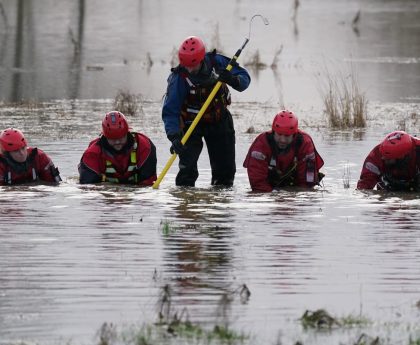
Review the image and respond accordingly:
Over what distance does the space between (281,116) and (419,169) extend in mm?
1578

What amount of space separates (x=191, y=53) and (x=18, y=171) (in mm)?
2334

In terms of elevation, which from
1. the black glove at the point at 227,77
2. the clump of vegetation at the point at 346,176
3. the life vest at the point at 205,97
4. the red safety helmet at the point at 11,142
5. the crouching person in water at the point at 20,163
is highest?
the black glove at the point at 227,77

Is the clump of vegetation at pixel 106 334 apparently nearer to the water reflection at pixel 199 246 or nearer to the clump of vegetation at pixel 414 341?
the water reflection at pixel 199 246

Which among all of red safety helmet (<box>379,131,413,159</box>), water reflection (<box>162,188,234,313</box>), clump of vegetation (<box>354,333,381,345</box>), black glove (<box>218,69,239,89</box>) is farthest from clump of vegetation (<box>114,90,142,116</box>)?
clump of vegetation (<box>354,333,381,345</box>)

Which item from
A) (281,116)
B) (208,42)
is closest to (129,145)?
(281,116)

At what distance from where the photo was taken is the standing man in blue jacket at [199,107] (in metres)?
14.2

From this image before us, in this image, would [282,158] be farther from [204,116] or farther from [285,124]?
[204,116]

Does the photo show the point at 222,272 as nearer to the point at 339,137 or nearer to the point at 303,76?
the point at 339,137

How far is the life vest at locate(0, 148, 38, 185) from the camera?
14.3 m

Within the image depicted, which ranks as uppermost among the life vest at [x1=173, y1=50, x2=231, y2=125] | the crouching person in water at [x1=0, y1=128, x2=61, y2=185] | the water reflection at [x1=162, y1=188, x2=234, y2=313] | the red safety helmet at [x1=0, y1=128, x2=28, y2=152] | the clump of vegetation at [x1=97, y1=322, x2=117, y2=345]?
the life vest at [x1=173, y1=50, x2=231, y2=125]

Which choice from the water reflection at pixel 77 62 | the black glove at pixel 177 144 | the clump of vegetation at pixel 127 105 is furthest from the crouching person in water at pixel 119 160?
the water reflection at pixel 77 62

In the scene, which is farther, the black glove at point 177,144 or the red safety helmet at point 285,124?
the black glove at point 177,144

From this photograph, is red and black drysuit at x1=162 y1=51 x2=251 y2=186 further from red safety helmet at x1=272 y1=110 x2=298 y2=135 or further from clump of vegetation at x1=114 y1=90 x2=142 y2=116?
clump of vegetation at x1=114 y1=90 x2=142 y2=116

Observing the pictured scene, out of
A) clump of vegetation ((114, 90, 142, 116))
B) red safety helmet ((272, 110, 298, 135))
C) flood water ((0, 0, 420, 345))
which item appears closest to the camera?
flood water ((0, 0, 420, 345))
